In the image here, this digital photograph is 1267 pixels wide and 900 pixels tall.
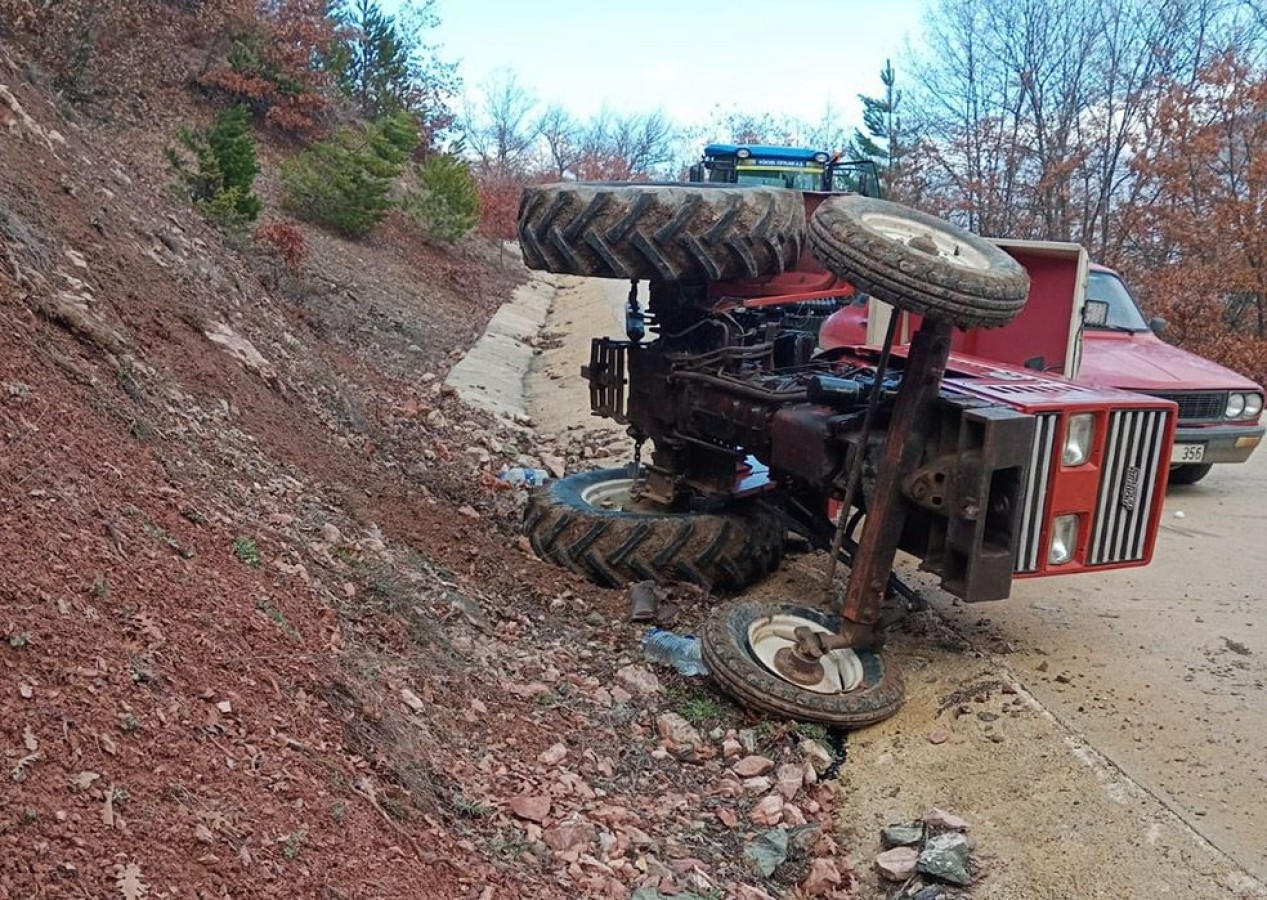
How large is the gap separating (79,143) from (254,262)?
2801 millimetres

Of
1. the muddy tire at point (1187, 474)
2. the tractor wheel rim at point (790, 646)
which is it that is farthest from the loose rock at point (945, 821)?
the muddy tire at point (1187, 474)

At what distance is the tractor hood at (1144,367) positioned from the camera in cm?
893

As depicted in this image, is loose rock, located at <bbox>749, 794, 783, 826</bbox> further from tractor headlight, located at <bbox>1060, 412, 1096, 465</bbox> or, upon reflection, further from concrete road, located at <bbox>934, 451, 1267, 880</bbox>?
tractor headlight, located at <bbox>1060, 412, 1096, 465</bbox>

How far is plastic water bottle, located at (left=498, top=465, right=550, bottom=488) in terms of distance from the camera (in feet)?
27.7

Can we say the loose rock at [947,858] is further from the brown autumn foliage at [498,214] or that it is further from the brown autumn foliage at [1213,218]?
the brown autumn foliage at [498,214]

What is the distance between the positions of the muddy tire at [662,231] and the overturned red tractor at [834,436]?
1 cm

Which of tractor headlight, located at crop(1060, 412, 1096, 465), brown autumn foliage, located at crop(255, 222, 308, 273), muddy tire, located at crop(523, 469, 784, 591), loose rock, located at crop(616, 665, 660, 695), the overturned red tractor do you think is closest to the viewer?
the overturned red tractor

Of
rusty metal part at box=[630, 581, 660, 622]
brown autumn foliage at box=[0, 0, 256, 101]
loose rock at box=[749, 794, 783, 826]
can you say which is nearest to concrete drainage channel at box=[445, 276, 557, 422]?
brown autumn foliage at box=[0, 0, 256, 101]

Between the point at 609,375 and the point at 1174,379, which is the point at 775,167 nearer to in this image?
the point at 1174,379

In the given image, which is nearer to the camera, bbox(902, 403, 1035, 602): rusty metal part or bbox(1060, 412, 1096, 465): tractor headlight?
bbox(902, 403, 1035, 602): rusty metal part

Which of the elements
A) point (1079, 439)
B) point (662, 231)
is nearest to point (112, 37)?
point (662, 231)

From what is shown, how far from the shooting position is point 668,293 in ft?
20.9

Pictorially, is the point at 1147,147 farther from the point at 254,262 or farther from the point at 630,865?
the point at 630,865

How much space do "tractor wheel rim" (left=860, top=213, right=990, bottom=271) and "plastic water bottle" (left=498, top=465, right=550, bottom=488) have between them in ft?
13.4
